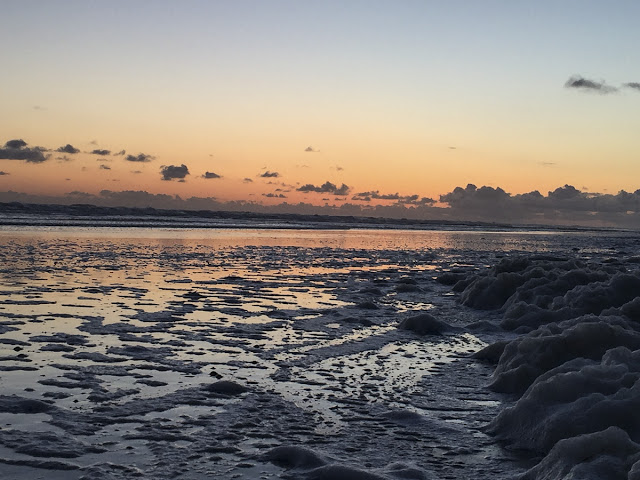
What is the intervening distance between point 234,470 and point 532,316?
784 cm

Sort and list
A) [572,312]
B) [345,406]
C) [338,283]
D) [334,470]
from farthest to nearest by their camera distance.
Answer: [338,283]
[572,312]
[345,406]
[334,470]

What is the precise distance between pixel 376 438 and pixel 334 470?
2.99ft

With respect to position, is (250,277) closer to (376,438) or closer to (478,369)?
(478,369)

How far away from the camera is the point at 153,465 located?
14.0 feet

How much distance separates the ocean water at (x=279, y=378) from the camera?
4516 millimetres

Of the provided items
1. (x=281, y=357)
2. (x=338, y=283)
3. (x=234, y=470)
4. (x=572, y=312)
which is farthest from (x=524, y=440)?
(x=338, y=283)

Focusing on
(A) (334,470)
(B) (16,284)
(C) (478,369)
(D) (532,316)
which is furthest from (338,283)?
(A) (334,470)

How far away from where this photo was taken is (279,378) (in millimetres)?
6902

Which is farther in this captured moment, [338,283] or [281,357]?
[338,283]

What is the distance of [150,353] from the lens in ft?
25.5

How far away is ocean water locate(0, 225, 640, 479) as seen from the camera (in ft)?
14.8

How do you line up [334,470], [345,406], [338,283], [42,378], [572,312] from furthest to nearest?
1. [338,283]
2. [572,312]
3. [42,378]
4. [345,406]
5. [334,470]

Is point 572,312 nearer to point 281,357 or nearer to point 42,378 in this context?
point 281,357

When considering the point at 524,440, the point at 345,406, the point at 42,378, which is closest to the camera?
the point at 524,440
